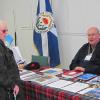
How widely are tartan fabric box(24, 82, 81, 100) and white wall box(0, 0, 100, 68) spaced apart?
176cm

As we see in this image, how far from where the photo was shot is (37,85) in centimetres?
217

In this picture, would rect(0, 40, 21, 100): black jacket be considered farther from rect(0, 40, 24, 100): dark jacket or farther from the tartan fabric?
the tartan fabric

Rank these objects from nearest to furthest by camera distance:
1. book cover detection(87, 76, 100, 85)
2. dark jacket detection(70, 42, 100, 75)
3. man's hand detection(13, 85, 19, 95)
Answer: man's hand detection(13, 85, 19, 95) < book cover detection(87, 76, 100, 85) < dark jacket detection(70, 42, 100, 75)

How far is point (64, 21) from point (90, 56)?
1.25 m

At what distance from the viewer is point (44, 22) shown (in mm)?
3922

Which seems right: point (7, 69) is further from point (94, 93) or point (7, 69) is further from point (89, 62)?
point (89, 62)

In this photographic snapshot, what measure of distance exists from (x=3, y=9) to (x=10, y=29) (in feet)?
1.84

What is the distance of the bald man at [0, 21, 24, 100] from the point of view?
190 centimetres

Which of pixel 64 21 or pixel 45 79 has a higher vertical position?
pixel 64 21

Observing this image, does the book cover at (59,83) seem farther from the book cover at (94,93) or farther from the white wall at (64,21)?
the white wall at (64,21)

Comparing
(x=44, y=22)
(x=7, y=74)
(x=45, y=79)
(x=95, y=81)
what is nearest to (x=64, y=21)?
(x=44, y=22)

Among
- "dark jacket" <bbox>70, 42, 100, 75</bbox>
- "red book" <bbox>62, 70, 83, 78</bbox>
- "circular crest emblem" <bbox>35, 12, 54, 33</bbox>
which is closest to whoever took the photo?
"red book" <bbox>62, 70, 83, 78</bbox>

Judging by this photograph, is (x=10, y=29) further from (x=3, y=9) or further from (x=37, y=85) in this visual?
(x=37, y=85)

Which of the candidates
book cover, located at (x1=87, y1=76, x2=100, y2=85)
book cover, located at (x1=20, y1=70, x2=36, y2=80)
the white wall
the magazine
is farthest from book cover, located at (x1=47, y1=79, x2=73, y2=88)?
the white wall
